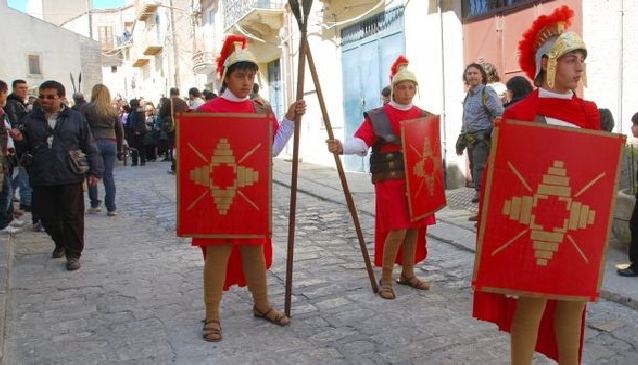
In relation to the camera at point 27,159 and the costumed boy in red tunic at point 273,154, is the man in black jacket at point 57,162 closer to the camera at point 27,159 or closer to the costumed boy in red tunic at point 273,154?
the camera at point 27,159

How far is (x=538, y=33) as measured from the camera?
3.13 meters

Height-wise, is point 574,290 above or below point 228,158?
below

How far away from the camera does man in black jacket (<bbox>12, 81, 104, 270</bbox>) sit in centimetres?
583

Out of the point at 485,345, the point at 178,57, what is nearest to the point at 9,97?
the point at 485,345

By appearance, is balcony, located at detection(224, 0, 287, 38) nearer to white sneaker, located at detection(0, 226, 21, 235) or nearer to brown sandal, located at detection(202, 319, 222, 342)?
white sneaker, located at detection(0, 226, 21, 235)

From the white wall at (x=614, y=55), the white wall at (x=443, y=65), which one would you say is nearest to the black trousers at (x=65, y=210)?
the white wall at (x=614, y=55)

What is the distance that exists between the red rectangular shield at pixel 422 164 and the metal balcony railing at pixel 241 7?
1348 centimetres

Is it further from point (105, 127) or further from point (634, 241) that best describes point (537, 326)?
point (105, 127)

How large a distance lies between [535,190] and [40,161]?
457 cm

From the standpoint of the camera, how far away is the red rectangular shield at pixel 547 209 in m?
2.76

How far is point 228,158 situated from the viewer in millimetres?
3930

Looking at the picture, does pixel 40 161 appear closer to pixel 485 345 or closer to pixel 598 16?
pixel 485 345

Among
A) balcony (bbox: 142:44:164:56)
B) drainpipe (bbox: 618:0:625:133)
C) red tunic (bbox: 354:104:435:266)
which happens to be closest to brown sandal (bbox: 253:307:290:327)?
red tunic (bbox: 354:104:435:266)

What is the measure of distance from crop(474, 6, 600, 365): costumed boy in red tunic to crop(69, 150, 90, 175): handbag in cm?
412
